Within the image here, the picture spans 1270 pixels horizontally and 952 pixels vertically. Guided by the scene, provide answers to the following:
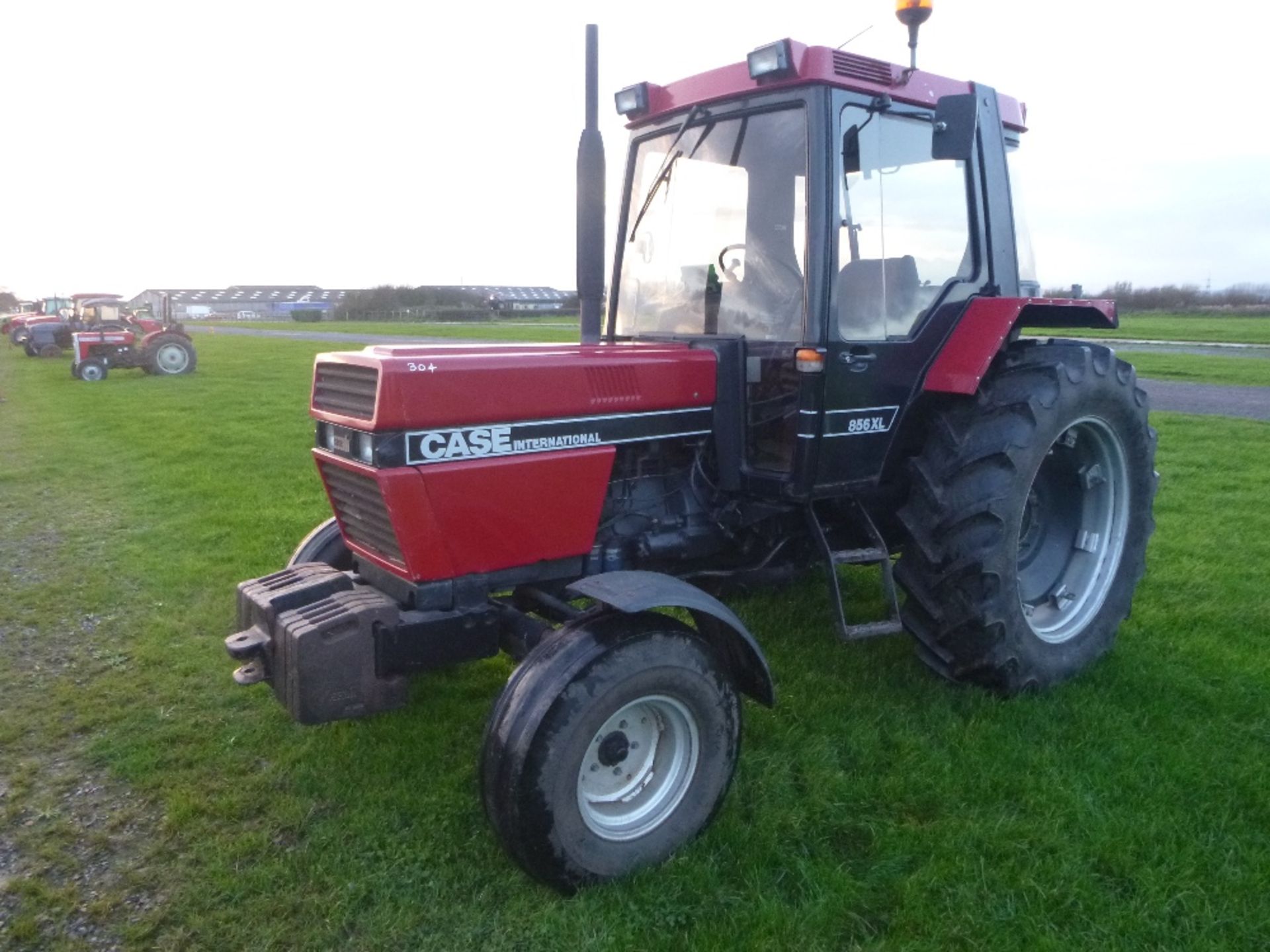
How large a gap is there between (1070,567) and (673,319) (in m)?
2.25

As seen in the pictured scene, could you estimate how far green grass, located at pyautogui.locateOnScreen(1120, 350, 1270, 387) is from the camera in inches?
638

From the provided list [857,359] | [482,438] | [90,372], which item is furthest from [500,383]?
[90,372]

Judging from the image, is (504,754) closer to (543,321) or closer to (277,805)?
(277,805)

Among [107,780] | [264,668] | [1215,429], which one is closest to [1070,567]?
[264,668]

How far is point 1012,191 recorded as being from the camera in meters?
4.60

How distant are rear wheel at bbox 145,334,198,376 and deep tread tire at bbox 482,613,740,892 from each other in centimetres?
1983

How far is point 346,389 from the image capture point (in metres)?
3.40

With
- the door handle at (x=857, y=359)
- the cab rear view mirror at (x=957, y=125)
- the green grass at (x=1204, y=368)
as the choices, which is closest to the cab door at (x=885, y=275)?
the door handle at (x=857, y=359)

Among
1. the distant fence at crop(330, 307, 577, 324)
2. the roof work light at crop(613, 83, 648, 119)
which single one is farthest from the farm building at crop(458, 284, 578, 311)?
the roof work light at crop(613, 83, 648, 119)

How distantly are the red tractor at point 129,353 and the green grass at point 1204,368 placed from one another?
60.2 feet

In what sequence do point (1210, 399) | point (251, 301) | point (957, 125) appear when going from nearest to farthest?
1. point (957, 125)
2. point (1210, 399)
3. point (251, 301)

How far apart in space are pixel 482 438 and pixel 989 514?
1.97m

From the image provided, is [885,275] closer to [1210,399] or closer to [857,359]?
[857,359]

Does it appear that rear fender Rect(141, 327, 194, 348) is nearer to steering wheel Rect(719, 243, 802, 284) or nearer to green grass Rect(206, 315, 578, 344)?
green grass Rect(206, 315, 578, 344)
